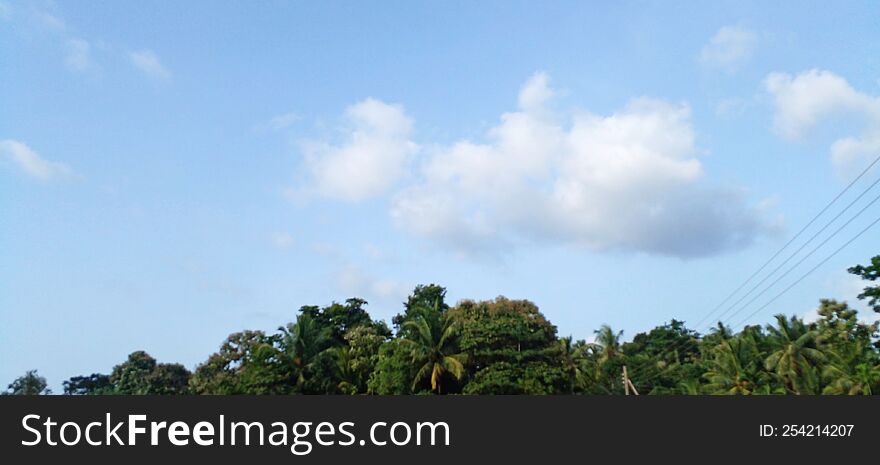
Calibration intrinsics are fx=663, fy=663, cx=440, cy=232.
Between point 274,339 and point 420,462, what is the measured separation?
2980 cm

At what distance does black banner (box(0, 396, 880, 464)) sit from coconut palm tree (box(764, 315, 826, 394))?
2071 centimetres

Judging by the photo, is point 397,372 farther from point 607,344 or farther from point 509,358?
point 607,344

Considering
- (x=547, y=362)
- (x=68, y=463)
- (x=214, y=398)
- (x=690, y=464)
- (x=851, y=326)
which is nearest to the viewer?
(x=68, y=463)

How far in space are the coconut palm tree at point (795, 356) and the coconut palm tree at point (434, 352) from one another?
15827 millimetres

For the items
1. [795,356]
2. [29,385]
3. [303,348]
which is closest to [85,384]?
[29,385]

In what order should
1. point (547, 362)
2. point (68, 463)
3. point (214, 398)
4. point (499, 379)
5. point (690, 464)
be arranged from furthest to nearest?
point (547, 362), point (499, 379), point (690, 464), point (214, 398), point (68, 463)

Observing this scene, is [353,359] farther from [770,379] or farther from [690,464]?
[690,464]

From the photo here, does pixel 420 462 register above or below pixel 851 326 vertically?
below

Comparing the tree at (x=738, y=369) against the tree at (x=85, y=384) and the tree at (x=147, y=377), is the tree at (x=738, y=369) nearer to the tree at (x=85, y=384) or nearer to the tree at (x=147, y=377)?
the tree at (x=147, y=377)

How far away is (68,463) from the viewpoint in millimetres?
11133

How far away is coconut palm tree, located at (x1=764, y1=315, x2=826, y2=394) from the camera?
31784mm

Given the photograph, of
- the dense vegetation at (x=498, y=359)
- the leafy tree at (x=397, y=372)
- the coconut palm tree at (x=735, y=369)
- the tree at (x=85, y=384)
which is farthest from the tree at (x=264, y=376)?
the tree at (x=85, y=384)

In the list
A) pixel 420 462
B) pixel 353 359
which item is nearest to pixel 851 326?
pixel 353 359

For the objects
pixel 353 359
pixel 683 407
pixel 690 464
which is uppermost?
pixel 353 359
